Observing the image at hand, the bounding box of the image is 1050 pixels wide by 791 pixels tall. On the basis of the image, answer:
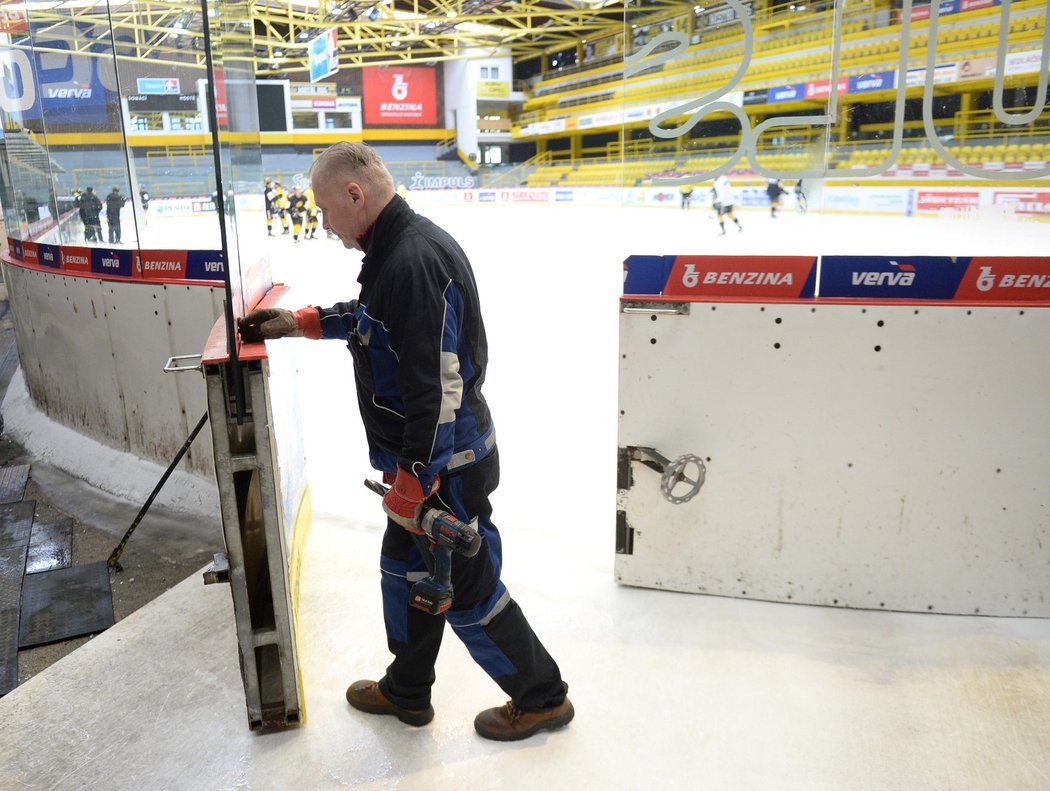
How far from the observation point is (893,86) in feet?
7.54

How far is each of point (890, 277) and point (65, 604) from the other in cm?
304

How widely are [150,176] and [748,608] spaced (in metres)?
4.19

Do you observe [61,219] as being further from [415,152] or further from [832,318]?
[415,152]

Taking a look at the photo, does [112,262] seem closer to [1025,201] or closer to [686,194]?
[686,194]

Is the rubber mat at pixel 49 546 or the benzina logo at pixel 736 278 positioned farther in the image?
the rubber mat at pixel 49 546

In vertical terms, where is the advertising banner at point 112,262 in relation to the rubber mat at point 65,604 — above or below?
above

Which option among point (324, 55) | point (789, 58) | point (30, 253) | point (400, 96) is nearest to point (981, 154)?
point (789, 58)

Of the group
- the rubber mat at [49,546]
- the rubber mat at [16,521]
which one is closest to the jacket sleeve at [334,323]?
the rubber mat at [49,546]

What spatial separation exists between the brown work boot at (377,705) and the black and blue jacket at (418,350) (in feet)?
2.11

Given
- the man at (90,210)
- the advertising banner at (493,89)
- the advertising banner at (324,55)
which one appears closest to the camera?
the man at (90,210)

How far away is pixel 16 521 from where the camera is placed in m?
3.68

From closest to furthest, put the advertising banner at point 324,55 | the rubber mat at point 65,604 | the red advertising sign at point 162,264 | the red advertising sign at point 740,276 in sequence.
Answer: the red advertising sign at point 740,276, the rubber mat at point 65,604, the red advertising sign at point 162,264, the advertising banner at point 324,55

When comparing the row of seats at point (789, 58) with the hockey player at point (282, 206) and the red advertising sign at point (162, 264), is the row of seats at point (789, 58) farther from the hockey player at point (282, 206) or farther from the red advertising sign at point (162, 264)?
the hockey player at point (282, 206)

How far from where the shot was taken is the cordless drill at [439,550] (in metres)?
1.58
